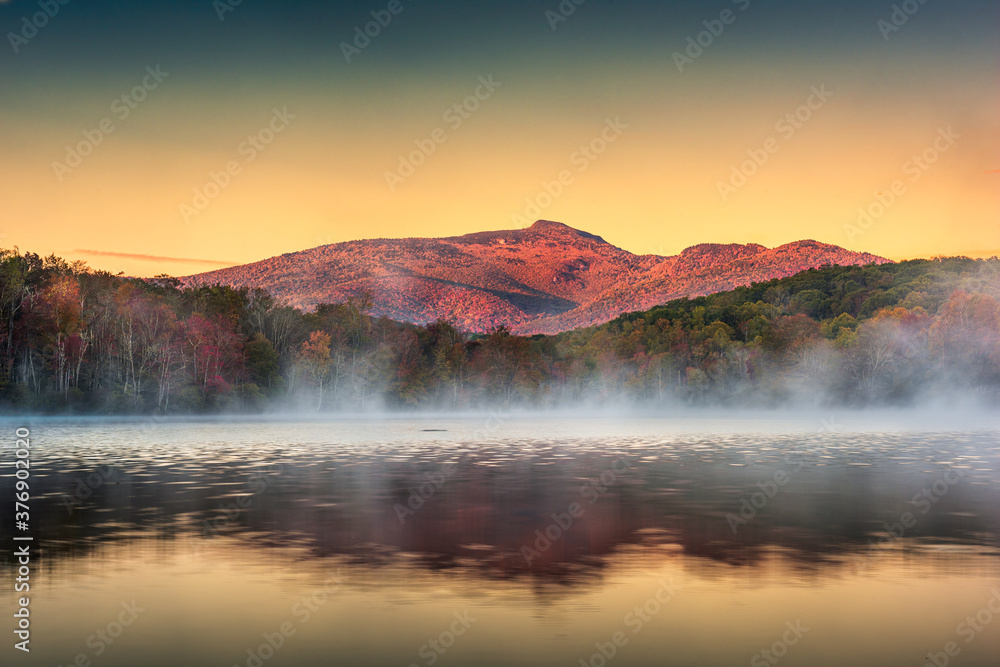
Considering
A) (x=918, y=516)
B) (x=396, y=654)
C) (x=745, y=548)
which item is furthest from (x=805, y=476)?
(x=396, y=654)

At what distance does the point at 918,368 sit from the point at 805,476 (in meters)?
125

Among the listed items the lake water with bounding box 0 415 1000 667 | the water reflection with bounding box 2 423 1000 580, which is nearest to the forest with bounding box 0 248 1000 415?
the water reflection with bounding box 2 423 1000 580

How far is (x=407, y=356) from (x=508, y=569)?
464 ft

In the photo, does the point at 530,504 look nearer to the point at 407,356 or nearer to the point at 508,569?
the point at 508,569

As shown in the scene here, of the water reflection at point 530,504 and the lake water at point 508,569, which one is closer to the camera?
the lake water at point 508,569

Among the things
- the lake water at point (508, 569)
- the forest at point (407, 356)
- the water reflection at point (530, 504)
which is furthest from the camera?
the forest at point (407, 356)

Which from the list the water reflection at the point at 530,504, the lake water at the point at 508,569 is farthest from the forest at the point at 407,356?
the lake water at the point at 508,569

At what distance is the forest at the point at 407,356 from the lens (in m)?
104

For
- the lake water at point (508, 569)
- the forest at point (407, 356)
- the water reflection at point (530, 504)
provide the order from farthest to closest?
1. the forest at point (407, 356)
2. the water reflection at point (530, 504)
3. the lake water at point (508, 569)

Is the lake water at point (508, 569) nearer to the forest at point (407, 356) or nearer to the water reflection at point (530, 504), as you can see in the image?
the water reflection at point (530, 504)

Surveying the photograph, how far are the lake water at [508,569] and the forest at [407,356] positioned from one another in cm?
7638

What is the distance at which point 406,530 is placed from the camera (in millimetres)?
21547

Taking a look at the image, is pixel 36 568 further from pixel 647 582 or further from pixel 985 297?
pixel 985 297

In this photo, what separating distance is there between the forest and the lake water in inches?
3007
